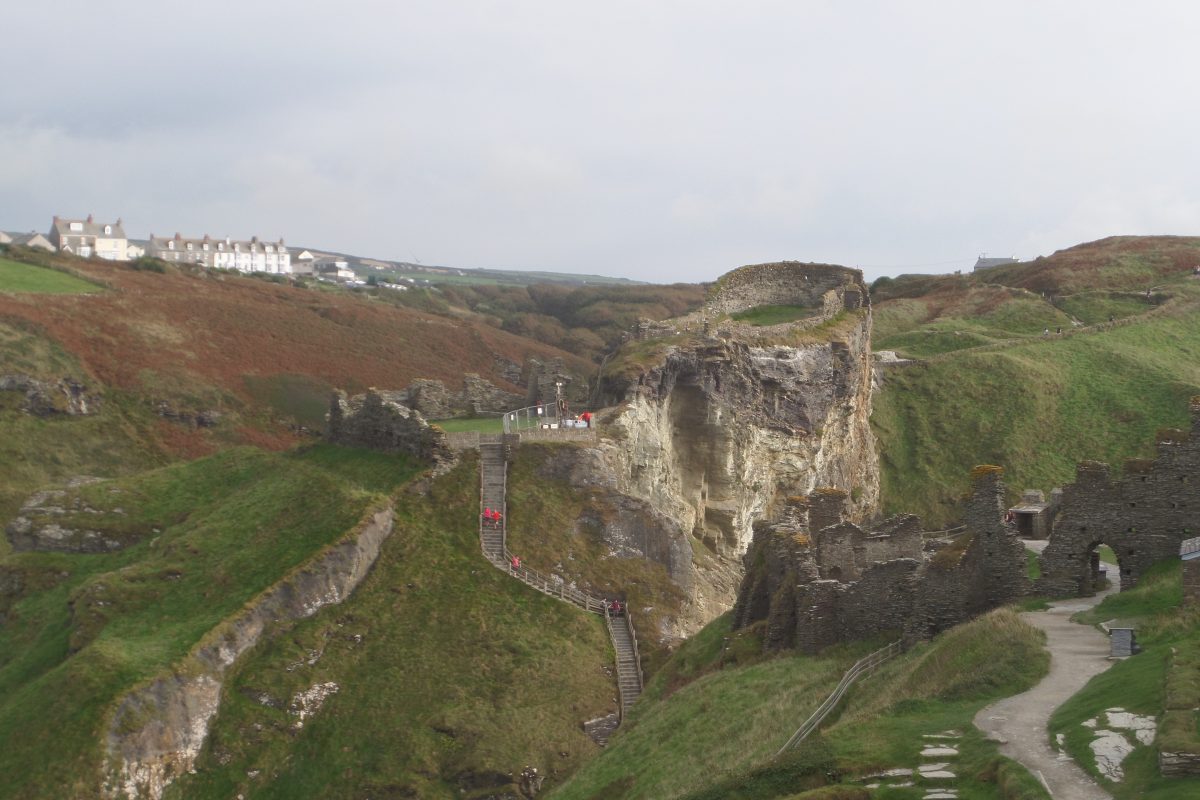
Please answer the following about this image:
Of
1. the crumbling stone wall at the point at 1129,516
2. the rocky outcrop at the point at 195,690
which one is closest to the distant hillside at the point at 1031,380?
the rocky outcrop at the point at 195,690

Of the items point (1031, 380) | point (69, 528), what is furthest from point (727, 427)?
point (1031, 380)

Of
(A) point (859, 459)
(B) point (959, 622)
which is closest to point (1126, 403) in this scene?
(A) point (859, 459)

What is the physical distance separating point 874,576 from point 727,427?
103 ft

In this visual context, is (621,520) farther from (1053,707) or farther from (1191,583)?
(1053,707)

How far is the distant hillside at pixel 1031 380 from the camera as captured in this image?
3081 inches

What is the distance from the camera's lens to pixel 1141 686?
20.1m

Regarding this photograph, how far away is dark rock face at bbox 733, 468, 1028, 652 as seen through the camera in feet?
98.6

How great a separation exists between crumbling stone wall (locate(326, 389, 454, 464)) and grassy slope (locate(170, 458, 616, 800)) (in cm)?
366

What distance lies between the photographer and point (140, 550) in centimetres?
5378

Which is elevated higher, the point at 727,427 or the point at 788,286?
the point at 788,286

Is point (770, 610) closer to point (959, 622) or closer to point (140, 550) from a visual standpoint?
point (959, 622)

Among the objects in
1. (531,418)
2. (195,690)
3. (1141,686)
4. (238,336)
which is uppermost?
(238,336)

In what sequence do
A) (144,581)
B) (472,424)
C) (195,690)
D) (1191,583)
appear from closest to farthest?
(1191,583)
(195,690)
(144,581)
(472,424)

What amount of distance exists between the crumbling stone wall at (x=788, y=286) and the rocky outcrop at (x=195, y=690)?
32.9 meters
